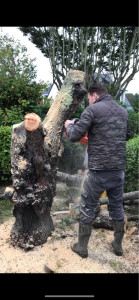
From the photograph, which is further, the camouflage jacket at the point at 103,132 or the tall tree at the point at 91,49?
the tall tree at the point at 91,49

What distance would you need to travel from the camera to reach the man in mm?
2367

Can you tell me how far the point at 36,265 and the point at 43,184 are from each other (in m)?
0.91

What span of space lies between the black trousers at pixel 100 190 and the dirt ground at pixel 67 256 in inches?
19.3

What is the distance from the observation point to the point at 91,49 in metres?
8.76

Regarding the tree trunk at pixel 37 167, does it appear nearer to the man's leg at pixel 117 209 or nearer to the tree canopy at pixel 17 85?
the man's leg at pixel 117 209

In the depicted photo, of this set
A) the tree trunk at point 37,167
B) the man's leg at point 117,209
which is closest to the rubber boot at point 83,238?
the man's leg at point 117,209

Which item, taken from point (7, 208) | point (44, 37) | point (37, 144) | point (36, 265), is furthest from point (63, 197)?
point (44, 37)

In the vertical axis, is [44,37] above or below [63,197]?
above

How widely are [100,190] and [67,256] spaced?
912mm

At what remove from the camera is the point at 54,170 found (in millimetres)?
2881

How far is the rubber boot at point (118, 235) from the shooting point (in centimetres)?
266

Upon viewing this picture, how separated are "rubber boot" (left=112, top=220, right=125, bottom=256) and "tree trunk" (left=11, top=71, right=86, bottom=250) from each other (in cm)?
88

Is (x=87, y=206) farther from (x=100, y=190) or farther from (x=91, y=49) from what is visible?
(x=91, y=49)
